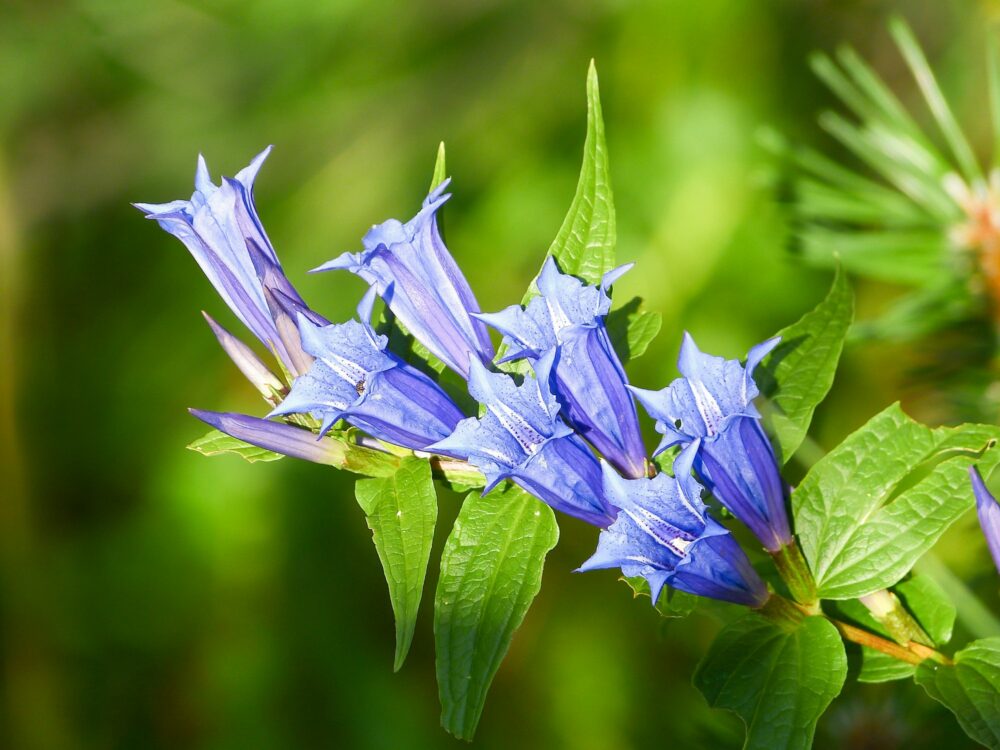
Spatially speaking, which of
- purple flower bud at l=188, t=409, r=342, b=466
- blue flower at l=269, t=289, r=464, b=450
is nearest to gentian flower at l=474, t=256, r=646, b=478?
blue flower at l=269, t=289, r=464, b=450

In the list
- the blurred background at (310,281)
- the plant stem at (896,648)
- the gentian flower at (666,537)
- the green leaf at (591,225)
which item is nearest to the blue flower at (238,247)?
the green leaf at (591,225)

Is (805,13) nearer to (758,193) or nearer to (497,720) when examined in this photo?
(758,193)

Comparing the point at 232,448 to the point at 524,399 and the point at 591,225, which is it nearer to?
the point at 524,399

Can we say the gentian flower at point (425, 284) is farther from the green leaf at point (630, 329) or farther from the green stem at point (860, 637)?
the green stem at point (860, 637)

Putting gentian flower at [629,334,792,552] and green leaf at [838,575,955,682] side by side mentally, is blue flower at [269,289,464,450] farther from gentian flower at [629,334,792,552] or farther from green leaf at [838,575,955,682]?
green leaf at [838,575,955,682]

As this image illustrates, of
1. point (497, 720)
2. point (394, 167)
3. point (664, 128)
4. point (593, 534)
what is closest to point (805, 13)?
point (664, 128)

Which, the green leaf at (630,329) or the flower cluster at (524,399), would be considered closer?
the flower cluster at (524,399)

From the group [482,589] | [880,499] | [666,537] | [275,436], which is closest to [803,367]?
[880,499]
